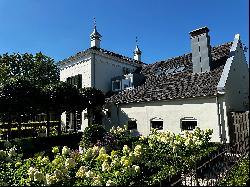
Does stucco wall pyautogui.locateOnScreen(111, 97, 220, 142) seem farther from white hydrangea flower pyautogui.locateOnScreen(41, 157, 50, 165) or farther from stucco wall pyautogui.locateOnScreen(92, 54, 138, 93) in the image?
white hydrangea flower pyautogui.locateOnScreen(41, 157, 50, 165)

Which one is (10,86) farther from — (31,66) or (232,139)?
(31,66)

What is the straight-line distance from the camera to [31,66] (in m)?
56.2

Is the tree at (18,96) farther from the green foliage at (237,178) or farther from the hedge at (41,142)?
Result: the green foliage at (237,178)

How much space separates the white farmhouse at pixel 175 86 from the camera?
58.4ft

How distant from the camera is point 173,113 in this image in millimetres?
19641

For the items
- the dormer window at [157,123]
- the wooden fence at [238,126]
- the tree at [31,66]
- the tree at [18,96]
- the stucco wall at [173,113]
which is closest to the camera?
the wooden fence at [238,126]

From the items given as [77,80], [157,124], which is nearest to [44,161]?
[157,124]

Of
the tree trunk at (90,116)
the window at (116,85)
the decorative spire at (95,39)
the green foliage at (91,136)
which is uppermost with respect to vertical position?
the decorative spire at (95,39)

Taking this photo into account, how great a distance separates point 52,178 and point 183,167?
16.5 ft

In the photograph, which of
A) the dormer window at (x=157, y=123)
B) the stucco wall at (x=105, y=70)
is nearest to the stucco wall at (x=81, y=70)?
the stucco wall at (x=105, y=70)

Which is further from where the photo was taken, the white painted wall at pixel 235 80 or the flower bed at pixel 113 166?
the white painted wall at pixel 235 80

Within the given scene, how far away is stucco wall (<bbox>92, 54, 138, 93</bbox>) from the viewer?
25.8m

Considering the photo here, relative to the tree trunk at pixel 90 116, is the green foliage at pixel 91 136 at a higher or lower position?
lower

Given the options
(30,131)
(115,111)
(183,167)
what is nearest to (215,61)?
(115,111)
